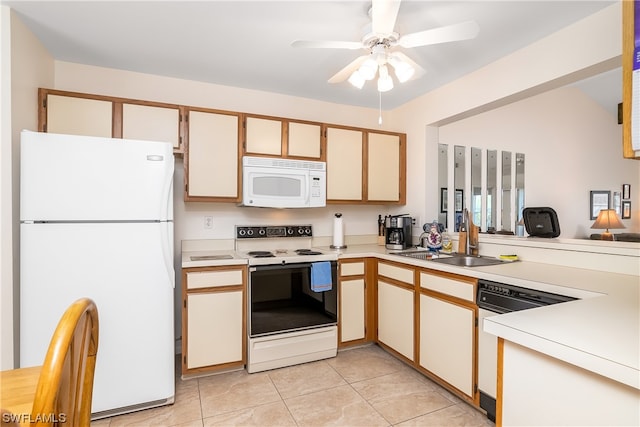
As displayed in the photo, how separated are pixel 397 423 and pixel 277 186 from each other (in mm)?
1926

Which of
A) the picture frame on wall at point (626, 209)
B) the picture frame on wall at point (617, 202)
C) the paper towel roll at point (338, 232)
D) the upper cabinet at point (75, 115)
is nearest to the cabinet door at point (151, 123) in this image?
the upper cabinet at point (75, 115)

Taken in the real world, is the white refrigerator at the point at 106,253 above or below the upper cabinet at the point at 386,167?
below

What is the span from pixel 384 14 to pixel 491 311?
5.55 feet

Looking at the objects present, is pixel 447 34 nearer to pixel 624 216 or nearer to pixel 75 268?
pixel 75 268

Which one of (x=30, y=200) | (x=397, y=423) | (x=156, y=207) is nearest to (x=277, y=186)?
(x=156, y=207)

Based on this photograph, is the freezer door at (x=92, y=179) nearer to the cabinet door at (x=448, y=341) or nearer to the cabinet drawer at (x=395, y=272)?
the cabinet drawer at (x=395, y=272)

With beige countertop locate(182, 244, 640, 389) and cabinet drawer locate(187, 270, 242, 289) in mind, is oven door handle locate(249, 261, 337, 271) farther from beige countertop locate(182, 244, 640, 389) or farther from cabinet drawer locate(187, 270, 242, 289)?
beige countertop locate(182, 244, 640, 389)

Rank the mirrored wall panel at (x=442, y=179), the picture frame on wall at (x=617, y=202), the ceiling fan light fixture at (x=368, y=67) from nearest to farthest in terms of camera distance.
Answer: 1. the ceiling fan light fixture at (x=368, y=67)
2. the mirrored wall panel at (x=442, y=179)
3. the picture frame on wall at (x=617, y=202)

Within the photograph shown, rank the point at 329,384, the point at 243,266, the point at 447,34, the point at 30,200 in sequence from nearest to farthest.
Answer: the point at 447,34 → the point at 30,200 → the point at 329,384 → the point at 243,266

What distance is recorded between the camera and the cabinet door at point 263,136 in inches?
106

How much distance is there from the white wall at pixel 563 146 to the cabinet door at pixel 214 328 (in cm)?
316

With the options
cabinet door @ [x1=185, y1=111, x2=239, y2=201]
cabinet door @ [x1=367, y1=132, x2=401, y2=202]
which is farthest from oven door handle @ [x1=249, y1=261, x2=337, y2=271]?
cabinet door @ [x1=367, y1=132, x2=401, y2=202]

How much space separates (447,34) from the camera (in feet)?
5.13

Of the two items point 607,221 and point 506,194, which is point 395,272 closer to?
point 506,194
